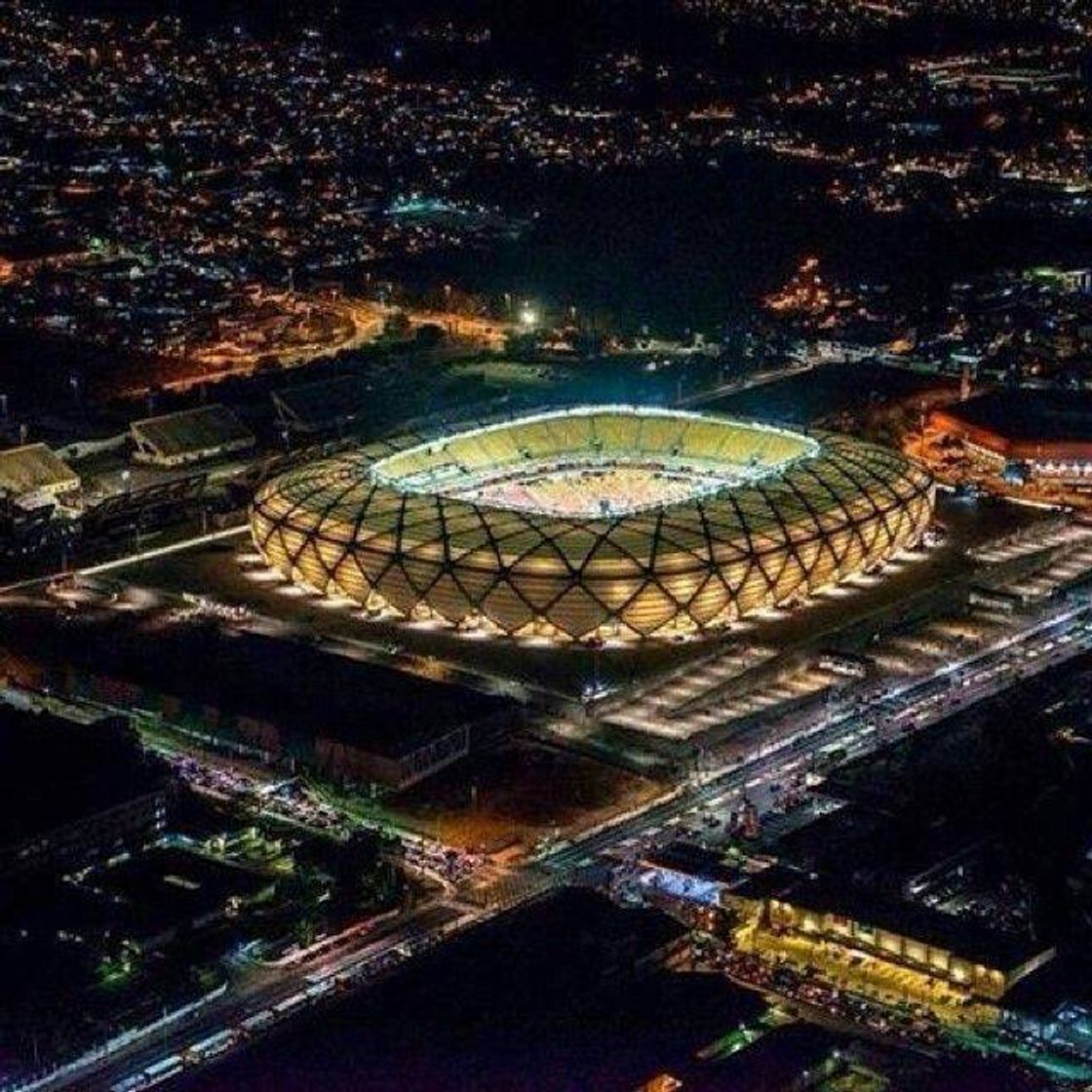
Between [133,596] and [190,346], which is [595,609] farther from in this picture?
[190,346]

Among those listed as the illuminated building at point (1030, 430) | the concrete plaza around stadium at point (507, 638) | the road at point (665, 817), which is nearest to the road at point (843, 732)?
the road at point (665, 817)

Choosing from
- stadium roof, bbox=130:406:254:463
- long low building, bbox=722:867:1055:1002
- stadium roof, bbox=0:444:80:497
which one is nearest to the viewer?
long low building, bbox=722:867:1055:1002

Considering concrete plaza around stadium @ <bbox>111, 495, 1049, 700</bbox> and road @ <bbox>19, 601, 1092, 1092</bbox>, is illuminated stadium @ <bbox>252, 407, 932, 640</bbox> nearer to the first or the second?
concrete plaza around stadium @ <bbox>111, 495, 1049, 700</bbox>

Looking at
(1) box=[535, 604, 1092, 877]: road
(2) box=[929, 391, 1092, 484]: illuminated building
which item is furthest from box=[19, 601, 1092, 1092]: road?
(2) box=[929, 391, 1092, 484]: illuminated building

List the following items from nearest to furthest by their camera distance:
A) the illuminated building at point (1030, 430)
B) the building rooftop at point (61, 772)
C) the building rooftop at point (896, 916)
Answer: the building rooftop at point (896, 916), the building rooftop at point (61, 772), the illuminated building at point (1030, 430)

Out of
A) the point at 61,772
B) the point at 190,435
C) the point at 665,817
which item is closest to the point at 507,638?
the point at 665,817

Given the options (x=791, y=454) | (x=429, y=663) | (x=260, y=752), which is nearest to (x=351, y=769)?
(x=260, y=752)

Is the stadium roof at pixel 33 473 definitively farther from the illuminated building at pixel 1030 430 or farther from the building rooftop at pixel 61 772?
the illuminated building at pixel 1030 430

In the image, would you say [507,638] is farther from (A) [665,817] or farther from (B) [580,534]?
(A) [665,817]
